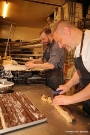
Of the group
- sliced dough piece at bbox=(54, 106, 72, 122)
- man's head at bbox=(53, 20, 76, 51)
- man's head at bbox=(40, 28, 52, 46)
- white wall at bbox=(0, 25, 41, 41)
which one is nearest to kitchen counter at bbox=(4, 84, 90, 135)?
sliced dough piece at bbox=(54, 106, 72, 122)

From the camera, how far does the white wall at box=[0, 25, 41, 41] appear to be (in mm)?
6895

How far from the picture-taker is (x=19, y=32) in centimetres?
709

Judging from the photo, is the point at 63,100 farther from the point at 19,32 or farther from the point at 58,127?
the point at 19,32

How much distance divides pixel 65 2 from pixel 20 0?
3.93 ft

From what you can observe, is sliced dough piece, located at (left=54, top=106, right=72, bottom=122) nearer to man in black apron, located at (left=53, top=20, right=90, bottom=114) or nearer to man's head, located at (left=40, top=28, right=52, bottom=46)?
man in black apron, located at (left=53, top=20, right=90, bottom=114)

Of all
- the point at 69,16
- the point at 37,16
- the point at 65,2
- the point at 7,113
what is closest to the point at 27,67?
the point at 7,113

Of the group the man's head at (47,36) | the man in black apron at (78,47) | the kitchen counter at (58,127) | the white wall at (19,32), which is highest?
the white wall at (19,32)

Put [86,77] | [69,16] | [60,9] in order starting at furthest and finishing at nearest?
[60,9] < [69,16] < [86,77]

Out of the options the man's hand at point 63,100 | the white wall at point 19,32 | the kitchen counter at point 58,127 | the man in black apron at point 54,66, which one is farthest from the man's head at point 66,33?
the white wall at point 19,32

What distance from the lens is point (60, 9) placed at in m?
3.97

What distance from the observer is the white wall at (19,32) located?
6.89 m

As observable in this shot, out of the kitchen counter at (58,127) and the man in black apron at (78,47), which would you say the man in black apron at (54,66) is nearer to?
the man in black apron at (78,47)

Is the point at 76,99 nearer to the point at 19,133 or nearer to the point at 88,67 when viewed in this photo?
the point at 88,67

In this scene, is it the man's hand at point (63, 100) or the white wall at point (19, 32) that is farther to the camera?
the white wall at point (19, 32)
